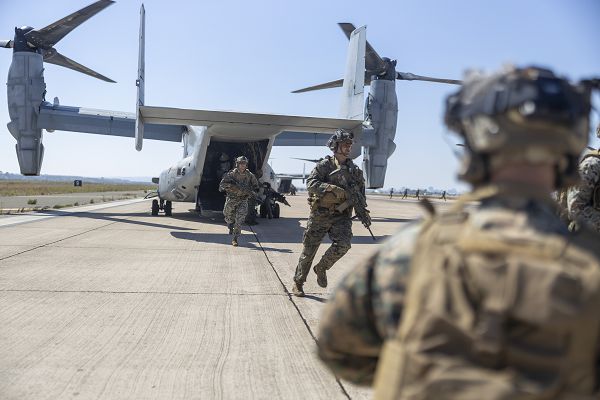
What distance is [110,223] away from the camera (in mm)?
15102

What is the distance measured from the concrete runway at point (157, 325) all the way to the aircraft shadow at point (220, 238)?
0.68 m

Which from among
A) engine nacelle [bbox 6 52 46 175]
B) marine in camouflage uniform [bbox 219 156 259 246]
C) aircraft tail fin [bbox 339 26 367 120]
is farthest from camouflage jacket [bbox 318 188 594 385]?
engine nacelle [bbox 6 52 46 175]

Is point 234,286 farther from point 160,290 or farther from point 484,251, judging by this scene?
point 484,251

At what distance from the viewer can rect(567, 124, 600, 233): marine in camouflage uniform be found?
164 inches

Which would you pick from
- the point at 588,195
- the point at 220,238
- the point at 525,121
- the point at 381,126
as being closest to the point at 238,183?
the point at 220,238

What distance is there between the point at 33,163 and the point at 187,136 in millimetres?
5383

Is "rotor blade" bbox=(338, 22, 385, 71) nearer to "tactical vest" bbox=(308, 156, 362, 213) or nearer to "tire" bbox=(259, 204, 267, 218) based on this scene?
"tire" bbox=(259, 204, 267, 218)

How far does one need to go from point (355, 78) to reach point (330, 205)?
9368 mm

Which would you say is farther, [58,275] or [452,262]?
[58,275]

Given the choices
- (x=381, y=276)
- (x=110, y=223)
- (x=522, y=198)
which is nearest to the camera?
(x=522, y=198)

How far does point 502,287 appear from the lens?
1.11 meters

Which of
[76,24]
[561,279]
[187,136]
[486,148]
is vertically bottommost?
[561,279]

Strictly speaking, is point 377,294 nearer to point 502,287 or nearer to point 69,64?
point 502,287

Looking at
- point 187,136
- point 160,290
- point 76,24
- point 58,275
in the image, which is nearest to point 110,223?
point 187,136
